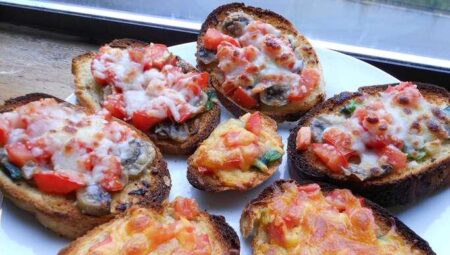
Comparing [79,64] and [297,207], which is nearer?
[297,207]

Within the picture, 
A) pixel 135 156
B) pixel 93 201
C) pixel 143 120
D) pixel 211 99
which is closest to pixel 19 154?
pixel 93 201

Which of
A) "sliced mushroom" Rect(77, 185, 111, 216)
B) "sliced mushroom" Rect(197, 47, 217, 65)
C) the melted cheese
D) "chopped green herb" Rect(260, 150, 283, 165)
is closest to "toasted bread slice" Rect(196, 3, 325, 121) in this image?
"sliced mushroom" Rect(197, 47, 217, 65)

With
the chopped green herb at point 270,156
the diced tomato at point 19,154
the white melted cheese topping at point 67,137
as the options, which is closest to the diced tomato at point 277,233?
the chopped green herb at point 270,156

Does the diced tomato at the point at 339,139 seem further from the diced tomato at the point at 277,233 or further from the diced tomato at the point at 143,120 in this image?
the diced tomato at the point at 143,120

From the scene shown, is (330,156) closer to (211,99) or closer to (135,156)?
(211,99)

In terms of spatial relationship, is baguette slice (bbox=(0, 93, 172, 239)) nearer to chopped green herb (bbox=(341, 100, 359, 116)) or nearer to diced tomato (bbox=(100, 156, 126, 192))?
diced tomato (bbox=(100, 156, 126, 192))

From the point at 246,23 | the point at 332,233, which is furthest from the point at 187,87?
the point at 332,233

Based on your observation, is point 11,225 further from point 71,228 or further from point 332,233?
point 332,233
